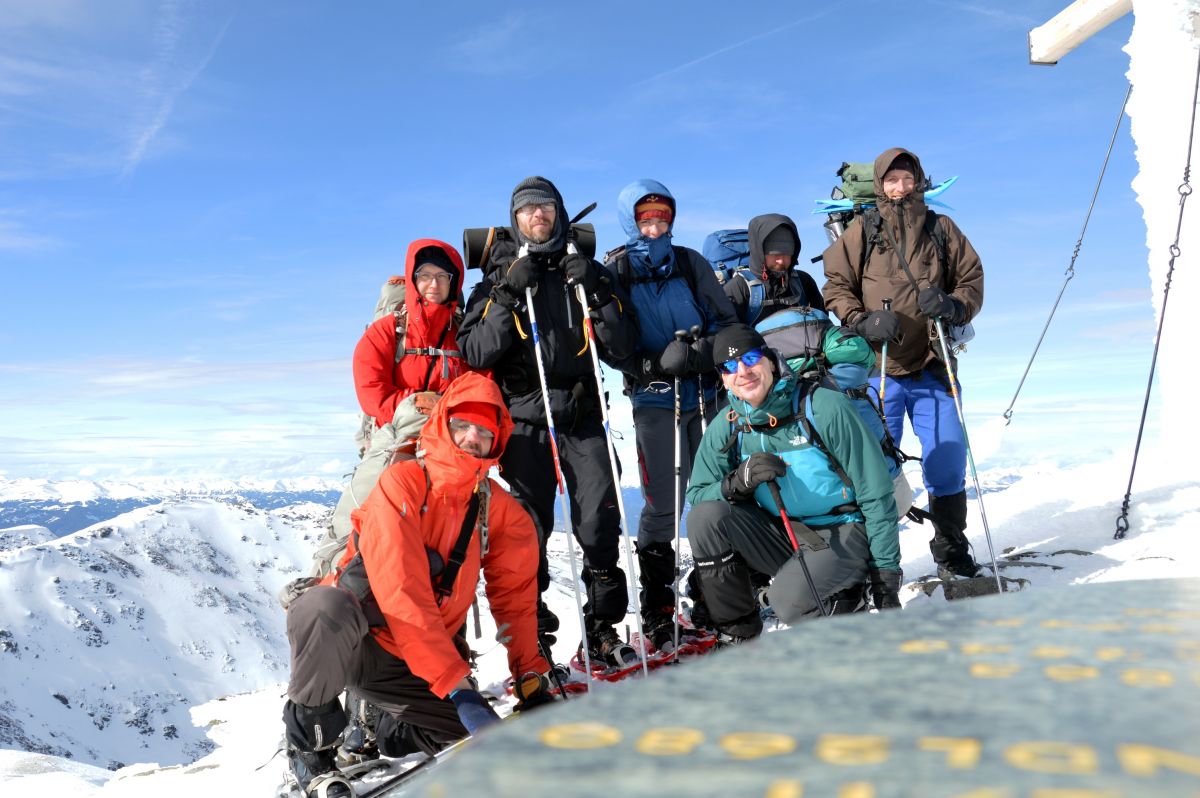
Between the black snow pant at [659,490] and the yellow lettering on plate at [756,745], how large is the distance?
5387 millimetres

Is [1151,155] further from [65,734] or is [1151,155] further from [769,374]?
[65,734]

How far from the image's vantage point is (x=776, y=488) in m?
5.36

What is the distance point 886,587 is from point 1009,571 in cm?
259

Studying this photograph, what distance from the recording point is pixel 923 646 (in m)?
1.20

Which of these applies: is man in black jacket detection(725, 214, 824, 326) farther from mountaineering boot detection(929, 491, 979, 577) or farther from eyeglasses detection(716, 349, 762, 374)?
mountaineering boot detection(929, 491, 979, 577)

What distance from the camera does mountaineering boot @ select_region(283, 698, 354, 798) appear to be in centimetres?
437

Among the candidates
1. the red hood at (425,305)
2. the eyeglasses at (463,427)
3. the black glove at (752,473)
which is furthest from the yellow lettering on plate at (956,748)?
the red hood at (425,305)

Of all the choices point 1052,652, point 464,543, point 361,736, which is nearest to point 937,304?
point 464,543

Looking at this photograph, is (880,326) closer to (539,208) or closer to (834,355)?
(834,355)

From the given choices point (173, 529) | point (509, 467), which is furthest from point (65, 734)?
point (509, 467)

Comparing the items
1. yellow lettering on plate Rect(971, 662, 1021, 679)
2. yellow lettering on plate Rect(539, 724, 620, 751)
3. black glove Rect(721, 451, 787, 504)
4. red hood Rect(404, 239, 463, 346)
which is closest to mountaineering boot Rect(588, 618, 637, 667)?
black glove Rect(721, 451, 787, 504)

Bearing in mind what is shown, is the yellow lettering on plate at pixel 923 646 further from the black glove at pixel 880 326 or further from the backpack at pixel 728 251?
the backpack at pixel 728 251

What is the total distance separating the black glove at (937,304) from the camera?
6195 millimetres

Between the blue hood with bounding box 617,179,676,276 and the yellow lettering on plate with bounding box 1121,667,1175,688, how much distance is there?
548 cm
